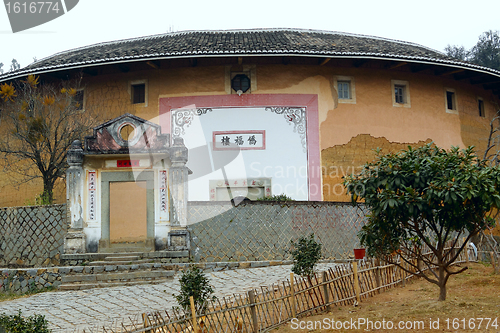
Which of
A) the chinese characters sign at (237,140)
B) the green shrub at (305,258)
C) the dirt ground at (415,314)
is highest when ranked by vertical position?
the chinese characters sign at (237,140)

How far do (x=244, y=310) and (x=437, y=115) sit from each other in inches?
517

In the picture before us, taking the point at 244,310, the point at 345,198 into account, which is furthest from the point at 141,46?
the point at 244,310

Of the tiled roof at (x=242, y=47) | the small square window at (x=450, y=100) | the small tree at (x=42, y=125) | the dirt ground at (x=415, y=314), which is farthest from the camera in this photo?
the small square window at (x=450, y=100)

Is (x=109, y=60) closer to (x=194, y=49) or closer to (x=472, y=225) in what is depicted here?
(x=194, y=49)

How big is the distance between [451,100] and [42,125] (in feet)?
44.4

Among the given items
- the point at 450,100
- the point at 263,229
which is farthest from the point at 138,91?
the point at 450,100

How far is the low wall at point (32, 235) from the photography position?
12.4 metres

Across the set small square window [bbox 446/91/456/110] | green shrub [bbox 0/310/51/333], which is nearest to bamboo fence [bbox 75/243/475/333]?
green shrub [bbox 0/310/51/333]

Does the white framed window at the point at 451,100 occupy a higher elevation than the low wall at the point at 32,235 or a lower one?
higher

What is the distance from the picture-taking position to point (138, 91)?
16.7 metres

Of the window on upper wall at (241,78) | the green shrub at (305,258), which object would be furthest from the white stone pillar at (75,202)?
the green shrub at (305,258)

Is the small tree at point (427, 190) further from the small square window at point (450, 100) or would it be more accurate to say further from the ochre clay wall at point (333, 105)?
the small square window at point (450, 100)

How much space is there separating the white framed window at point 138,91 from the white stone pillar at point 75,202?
451cm

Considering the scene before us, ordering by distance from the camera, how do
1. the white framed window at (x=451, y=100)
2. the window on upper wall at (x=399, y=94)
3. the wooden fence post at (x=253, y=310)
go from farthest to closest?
the white framed window at (x=451, y=100)
the window on upper wall at (x=399, y=94)
the wooden fence post at (x=253, y=310)
